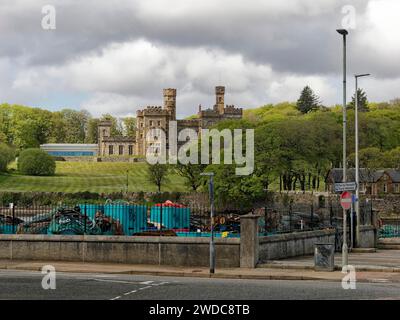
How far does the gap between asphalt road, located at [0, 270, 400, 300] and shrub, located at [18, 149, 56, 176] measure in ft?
433

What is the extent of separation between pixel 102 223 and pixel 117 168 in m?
141

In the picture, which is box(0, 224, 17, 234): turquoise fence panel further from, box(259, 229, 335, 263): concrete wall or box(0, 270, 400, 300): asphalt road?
box(259, 229, 335, 263): concrete wall

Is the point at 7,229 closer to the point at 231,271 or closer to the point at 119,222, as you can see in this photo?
the point at 119,222

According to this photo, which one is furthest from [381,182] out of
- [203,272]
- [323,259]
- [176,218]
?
[203,272]

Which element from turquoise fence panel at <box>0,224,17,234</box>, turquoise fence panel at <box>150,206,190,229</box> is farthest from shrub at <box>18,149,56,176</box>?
turquoise fence panel at <box>0,224,17,234</box>

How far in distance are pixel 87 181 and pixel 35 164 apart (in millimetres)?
13902

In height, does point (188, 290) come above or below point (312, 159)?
below

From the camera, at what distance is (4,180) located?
142 m

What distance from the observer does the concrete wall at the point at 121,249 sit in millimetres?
26616

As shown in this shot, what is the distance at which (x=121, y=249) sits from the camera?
27.4m

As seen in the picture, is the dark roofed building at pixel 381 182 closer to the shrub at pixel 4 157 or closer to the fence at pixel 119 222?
the shrub at pixel 4 157
